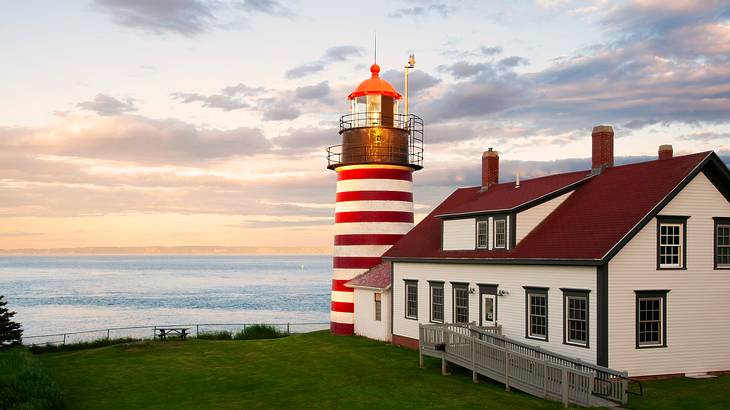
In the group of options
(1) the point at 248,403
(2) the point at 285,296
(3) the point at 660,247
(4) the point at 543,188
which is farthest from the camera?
(2) the point at 285,296

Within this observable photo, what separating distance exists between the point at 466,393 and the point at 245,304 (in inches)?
3234

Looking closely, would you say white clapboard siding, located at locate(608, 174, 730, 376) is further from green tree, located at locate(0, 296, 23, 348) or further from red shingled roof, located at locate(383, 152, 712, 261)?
green tree, located at locate(0, 296, 23, 348)

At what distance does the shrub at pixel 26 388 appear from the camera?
21.5m

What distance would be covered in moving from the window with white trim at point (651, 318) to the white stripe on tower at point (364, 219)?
1678cm

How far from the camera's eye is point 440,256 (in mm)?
31047

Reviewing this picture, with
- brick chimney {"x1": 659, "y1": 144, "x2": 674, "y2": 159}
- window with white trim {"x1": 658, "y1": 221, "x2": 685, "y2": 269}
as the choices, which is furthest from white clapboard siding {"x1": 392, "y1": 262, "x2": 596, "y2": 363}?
brick chimney {"x1": 659, "y1": 144, "x2": 674, "y2": 159}

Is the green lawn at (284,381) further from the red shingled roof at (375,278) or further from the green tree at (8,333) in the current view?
the red shingled roof at (375,278)

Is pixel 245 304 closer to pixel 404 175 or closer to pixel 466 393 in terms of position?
pixel 404 175

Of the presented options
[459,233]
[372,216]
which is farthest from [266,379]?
[372,216]

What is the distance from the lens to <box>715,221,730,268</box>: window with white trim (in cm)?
2508

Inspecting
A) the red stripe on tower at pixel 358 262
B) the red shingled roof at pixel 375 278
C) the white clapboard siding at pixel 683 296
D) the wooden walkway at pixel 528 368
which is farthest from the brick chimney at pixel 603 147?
the red stripe on tower at pixel 358 262

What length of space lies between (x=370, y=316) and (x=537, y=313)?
12777 millimetres

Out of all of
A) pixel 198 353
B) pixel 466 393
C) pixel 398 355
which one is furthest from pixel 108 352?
pixel 466 393

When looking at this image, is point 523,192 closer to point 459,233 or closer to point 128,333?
point 459,233
